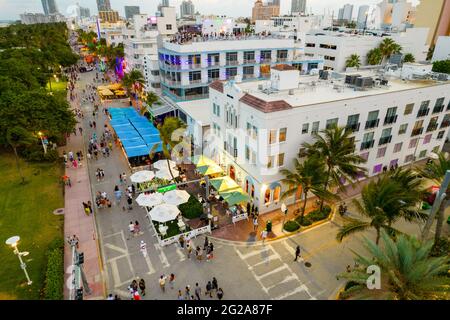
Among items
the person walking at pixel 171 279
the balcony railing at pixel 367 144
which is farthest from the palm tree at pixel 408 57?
the person walking at pixel 171 279

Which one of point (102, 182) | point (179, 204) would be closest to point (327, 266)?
point (179, 204)

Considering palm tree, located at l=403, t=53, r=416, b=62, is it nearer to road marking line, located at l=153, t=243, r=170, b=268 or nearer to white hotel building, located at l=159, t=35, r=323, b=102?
white hotel building, located at l=159, t=35, r=323, b=102

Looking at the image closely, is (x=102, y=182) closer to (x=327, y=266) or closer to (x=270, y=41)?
(x=327, y=266)

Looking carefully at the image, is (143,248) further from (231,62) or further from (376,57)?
(376,57)

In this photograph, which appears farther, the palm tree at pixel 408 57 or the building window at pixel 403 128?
the palm tree at pixel 408 57

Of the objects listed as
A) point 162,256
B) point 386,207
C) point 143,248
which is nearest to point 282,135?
point 386,207

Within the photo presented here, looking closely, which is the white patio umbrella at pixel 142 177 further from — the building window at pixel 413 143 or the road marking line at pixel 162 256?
the building window at pixel 413 143

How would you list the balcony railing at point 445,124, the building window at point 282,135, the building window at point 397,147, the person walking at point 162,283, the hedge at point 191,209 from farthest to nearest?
1. the balcony railing at point 445,124
2. the building window at point 397,147
3. the hedge at point 191,209
4. the building window at point 282,135
5. the person walking at point 162,283
